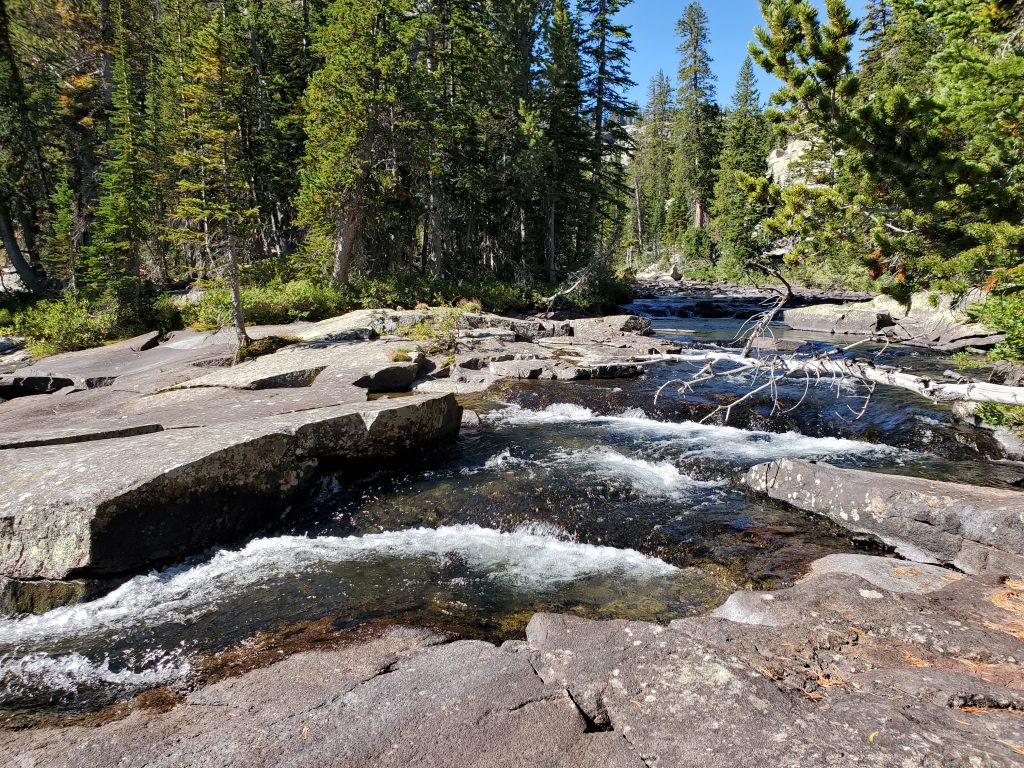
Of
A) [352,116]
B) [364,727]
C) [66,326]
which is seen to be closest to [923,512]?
[364,727]

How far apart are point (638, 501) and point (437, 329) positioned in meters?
13.1

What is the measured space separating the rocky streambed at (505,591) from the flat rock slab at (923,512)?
0.09 feet

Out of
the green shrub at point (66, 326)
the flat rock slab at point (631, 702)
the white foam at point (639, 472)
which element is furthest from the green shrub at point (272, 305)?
the flat rock slab at point (631, 702)

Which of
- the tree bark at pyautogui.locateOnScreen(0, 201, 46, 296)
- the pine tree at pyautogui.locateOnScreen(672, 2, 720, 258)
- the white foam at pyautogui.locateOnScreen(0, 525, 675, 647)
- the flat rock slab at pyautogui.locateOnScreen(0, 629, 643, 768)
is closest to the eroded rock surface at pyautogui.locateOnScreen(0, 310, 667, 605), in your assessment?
the white foam at pyautogui.locateOnScreen(0, 525, 675, 647)

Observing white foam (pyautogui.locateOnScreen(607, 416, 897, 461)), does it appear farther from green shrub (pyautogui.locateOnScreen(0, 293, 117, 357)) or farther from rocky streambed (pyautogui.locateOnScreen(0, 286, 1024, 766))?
green shrub (pyautogui.locateOnScreen(0, 293, 117, 357))

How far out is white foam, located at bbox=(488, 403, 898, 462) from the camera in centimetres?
946

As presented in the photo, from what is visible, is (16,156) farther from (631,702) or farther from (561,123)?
(631,702)

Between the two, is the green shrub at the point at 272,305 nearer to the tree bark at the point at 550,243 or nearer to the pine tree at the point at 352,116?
the pine tree at the point at 352,116

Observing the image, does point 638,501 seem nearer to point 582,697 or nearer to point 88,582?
point 582,697

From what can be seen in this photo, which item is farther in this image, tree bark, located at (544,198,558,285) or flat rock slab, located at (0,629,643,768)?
tree bark, located at (544,198,558,285)

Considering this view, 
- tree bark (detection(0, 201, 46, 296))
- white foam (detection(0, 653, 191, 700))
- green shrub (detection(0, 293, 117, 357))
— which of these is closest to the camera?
white foam (detection(0, 653, 191, 700))

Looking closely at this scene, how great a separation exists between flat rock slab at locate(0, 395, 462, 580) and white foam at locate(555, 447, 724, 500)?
353cm

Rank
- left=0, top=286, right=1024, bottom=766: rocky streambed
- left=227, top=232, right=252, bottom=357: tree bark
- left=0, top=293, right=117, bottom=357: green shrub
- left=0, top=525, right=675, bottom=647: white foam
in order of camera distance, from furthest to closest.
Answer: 1. left=0, top=293, right=117, bottom=357: green shrub
2. left=227, top=232, right=252, bottom=357: tree bark
3. left=0, top=525, right=675, bottom=647: white foam
4. left=0, top=286, right=1024, bottom=766: rocky streambed

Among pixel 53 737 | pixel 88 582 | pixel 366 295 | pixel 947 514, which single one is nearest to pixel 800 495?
pixel 947 514
